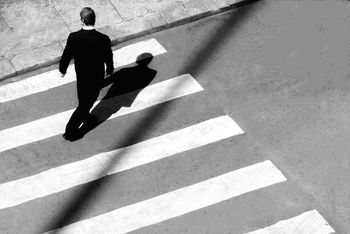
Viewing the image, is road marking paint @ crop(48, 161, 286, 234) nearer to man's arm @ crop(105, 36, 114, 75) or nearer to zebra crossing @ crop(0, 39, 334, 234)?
zebra crossing @ crop(0, 39, 334, 234)

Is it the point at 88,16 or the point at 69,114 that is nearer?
the point at 88,16

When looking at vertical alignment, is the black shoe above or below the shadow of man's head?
above

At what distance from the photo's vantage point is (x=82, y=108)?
9.95 m

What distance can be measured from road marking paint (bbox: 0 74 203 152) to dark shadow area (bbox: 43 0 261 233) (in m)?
0.12

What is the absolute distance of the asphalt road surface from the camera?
30.6ft

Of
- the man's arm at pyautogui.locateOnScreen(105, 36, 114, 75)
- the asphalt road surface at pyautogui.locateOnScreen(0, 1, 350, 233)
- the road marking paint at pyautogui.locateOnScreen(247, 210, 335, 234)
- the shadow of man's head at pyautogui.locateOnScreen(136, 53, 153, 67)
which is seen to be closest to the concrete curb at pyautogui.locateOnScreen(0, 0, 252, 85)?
the asphalt road surface at pyautogui.locateOnScreen(0, 1, 350, 233)

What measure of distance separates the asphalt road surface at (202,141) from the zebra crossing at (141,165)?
1cm

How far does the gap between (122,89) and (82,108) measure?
1234 mm

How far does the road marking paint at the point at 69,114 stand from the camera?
10.3 meters

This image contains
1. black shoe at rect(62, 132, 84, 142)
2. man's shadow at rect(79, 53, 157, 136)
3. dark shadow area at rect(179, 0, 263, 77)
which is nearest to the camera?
black shoe at rect(62, 132, 84, 142)

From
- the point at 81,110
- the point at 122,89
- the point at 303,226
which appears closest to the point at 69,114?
the point at 81,110

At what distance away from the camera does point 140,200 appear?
Answer: 9461mm

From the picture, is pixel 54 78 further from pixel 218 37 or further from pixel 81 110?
pixel 218 37

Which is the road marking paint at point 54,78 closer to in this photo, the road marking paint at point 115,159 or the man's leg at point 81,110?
the man's leg at point 81,110
